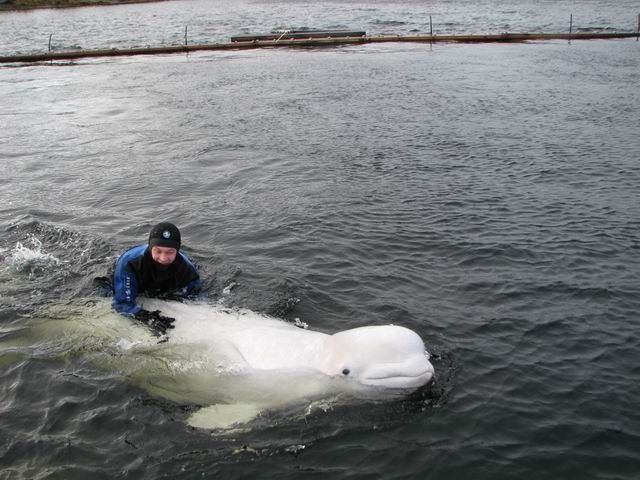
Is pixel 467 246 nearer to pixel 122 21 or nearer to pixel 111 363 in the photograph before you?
pixel 111 363

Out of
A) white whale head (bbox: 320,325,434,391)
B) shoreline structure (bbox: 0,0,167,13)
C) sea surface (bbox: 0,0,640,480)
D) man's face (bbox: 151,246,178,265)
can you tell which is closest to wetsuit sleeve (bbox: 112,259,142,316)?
man's face (bbox: 151,246,178,265)

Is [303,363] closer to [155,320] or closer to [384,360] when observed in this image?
[384,360]

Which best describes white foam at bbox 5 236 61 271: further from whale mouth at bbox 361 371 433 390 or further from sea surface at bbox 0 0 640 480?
whale mouth at bbox 361 371 433 390

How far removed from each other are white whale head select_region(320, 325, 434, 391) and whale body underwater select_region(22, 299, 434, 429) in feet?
0.04

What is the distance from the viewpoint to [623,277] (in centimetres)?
989

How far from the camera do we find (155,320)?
26.8 feet

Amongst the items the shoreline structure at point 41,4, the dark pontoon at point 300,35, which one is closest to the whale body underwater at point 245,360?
the dark pontoon at point 300,35

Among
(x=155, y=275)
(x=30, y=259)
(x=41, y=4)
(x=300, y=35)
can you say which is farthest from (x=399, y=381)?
(x=41, y=4)

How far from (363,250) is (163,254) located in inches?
165

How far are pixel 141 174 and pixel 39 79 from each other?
20846 millimetres

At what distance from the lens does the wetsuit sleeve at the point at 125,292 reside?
27.1ft

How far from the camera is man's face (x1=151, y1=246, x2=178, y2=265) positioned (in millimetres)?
8242

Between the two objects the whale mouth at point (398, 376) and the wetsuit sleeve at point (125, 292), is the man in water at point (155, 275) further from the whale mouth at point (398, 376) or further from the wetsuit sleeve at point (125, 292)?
the whale mouth at point (398, 376)

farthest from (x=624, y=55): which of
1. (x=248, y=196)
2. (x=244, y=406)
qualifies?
(x=244, y=406)
